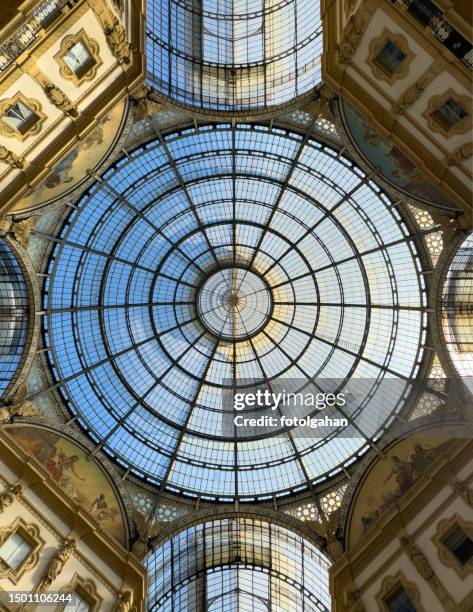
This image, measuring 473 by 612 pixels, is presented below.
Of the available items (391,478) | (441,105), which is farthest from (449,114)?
(391,478)

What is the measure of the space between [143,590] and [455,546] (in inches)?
452

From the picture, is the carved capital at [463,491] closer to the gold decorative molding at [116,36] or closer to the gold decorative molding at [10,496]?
the gold decorative molding at [10,496]

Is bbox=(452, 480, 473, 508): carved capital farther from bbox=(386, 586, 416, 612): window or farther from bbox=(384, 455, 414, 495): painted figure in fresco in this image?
bbox=(386, 586, 416, 612): window

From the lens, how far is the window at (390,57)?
1769cm

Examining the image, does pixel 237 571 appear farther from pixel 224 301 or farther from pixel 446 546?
pixel 224 301

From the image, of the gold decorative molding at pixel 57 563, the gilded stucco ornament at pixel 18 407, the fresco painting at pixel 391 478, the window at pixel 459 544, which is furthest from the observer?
the fresco painting at pixel 391 478

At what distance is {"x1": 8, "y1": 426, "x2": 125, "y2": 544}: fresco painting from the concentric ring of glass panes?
2446 mm

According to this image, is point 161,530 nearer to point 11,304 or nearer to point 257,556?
point 257,556

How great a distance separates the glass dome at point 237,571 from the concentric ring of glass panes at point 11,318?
9729 mm

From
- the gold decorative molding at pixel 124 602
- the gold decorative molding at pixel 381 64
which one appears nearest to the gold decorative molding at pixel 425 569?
the gold decorative molding at pixel 124 602

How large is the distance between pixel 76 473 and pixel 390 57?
1969cm

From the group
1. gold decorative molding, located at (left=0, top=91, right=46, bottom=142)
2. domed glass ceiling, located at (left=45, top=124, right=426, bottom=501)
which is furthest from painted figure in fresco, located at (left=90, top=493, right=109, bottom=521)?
gold decorative molding, located at (left=0, top=91, right=46, bottom=142)

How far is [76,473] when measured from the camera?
24.8 meters

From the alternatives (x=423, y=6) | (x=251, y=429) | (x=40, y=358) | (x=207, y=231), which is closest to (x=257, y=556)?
(x=251, y=429)
